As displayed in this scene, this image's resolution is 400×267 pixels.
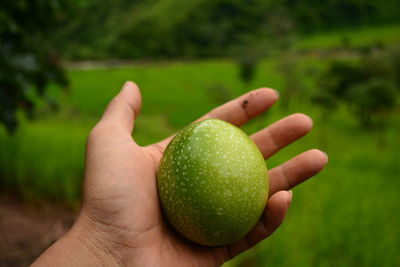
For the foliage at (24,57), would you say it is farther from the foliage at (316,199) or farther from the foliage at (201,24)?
the foliage at (201,24)

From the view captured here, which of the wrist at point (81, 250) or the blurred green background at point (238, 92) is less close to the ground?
the wrist at point (81, 250)

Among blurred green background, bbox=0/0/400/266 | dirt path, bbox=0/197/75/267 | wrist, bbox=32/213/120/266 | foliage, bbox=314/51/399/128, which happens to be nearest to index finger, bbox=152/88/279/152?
wrist, bbox=32/213/120/266

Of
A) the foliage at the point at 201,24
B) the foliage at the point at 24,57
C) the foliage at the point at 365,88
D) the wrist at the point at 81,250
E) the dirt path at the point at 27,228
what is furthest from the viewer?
the foliage at the point at 201,24

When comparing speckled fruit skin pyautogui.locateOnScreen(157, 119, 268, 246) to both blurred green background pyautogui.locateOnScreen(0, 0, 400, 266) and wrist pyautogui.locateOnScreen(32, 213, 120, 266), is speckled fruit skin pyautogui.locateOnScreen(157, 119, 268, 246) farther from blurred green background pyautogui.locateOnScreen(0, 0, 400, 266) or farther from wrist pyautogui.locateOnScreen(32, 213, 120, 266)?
blurred green background pyautogui.locateOnScreen(0, 0, 400, 266)

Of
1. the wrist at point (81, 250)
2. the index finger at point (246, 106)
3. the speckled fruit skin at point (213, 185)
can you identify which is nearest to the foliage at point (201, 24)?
the index finger at point (246, 106)

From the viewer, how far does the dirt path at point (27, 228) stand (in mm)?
3496

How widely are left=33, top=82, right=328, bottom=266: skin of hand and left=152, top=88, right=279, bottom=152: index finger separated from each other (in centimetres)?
46

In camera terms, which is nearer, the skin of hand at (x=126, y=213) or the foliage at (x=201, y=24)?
the skin of hand at (x=126, y=213)

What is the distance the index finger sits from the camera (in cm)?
253

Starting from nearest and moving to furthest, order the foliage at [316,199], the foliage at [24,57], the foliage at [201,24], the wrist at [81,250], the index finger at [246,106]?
1. the wrist at [81,250]
2. the index finger at [246,106]
3. the foliage at [24,57]
4. the foliage at [316,199]
5. the foliage at [201,24]

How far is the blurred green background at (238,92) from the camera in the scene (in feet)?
10.4

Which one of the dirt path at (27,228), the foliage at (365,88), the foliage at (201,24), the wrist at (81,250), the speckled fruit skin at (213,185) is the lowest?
the foliage at (201,24)

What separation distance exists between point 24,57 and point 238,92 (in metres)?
19.2

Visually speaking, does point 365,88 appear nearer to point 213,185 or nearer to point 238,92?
point 213,185
